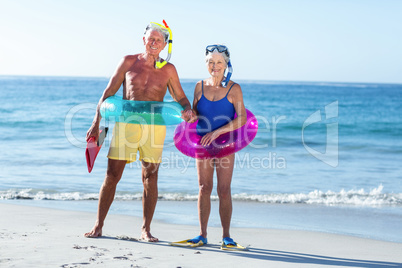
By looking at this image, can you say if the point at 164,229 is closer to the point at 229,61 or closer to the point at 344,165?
the point at 229,61

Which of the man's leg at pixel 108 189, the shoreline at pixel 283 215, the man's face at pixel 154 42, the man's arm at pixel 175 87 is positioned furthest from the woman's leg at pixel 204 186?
the man's face at pixel 154 42

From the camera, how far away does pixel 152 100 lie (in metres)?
4.67

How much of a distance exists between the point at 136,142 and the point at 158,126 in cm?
24

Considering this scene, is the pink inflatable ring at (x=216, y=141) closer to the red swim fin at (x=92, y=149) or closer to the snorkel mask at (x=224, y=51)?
the snorkel mask at (x=224, y=51)

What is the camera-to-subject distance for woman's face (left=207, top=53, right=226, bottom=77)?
4.53 metres

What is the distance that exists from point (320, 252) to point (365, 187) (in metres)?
4.17

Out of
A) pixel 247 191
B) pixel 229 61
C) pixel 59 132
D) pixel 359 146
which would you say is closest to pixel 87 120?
pixel 59 132

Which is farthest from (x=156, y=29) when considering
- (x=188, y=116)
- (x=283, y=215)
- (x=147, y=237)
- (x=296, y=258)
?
(x=283, y=215)

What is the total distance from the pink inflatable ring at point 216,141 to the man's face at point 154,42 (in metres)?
0.72

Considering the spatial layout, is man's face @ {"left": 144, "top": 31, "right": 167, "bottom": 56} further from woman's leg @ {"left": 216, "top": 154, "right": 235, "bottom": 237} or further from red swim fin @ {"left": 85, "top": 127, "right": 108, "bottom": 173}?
woman's leg @ {"left": 216, "top": 154, "right": 235, "bottom": 237}

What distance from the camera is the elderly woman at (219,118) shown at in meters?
4.54

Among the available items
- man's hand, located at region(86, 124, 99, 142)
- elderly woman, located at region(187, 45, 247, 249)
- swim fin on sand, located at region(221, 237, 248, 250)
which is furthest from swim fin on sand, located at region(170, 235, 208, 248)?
man's hand, located at region(86, 124, 99, 142)

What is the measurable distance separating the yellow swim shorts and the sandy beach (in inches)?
29.1

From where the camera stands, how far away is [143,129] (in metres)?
4.63
